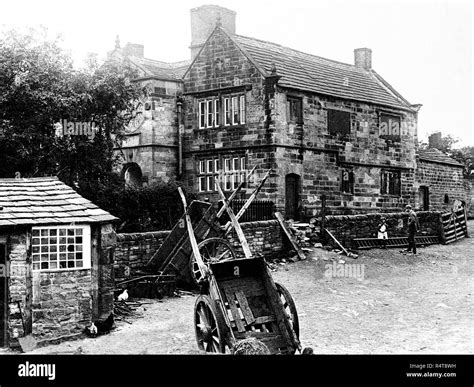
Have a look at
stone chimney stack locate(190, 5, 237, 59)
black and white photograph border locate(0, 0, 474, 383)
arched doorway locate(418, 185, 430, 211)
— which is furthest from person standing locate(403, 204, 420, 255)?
arched doorway locate(418, 185, 430, 211)

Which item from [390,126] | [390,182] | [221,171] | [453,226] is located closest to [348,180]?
[390,182]

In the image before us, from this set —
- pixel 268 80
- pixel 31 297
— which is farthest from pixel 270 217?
pixel 31 297

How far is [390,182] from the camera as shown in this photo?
3002cm

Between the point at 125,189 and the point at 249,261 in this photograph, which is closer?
the point at 249,261

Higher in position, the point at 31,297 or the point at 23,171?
the point at 23,171

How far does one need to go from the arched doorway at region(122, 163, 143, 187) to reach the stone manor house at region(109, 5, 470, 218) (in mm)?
54

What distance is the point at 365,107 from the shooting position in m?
28.4

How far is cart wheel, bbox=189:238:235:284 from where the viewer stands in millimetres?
16125

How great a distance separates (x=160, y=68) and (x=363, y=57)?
12569 mm

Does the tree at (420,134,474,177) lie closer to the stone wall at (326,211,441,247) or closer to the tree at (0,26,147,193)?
the stone wall at (326,211,441,247)

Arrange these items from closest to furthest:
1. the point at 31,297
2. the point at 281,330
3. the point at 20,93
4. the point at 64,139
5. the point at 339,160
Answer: the point at 281,330 → the point at 31,297 → the point at 20,93 → the point at 64,139 → the point at 339,160

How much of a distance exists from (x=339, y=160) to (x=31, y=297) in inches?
699

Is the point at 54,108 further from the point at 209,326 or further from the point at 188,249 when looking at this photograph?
the point at 209,326
